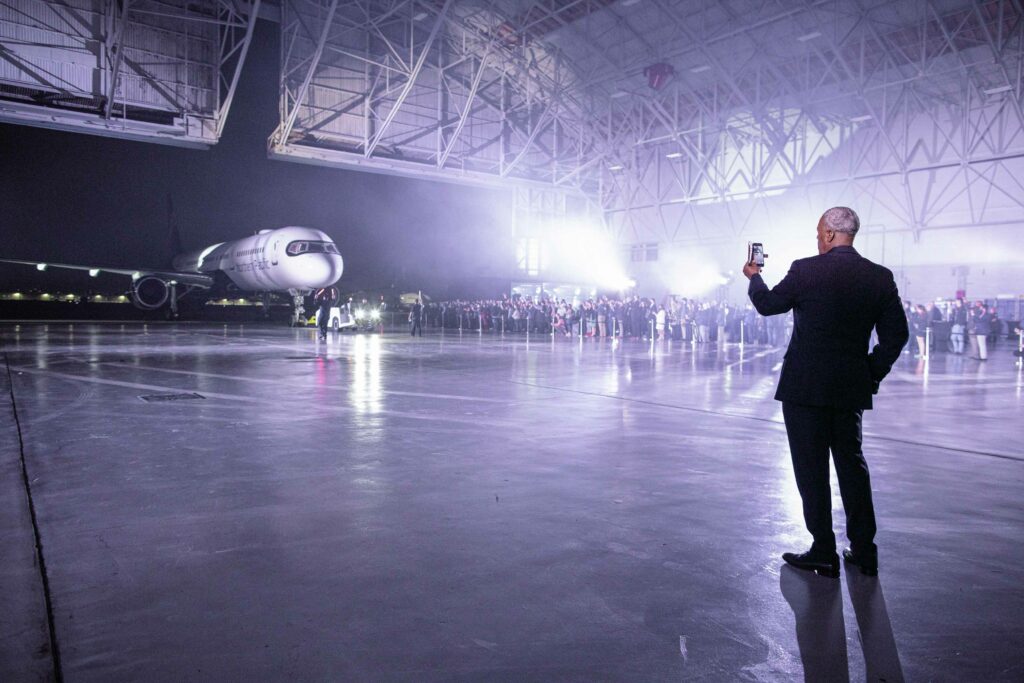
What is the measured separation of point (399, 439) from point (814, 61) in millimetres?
30165

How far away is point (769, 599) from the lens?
285 centimetres

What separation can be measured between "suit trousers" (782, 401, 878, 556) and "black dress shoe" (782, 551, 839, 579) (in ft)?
0.11

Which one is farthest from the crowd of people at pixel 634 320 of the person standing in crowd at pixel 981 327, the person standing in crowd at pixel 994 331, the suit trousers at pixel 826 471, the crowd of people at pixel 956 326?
the suit trousers at pixel 826 471

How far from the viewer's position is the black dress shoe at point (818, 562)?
124 inches

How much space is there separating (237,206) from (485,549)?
1583 inches

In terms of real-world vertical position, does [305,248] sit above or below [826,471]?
above

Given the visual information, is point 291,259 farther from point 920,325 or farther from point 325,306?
point 920,325

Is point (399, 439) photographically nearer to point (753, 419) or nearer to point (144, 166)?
point (753, 419)

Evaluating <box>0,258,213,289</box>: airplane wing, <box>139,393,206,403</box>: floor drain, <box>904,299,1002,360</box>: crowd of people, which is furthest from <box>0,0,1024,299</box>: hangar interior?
<box>139,393,206,403</box>: floor drain

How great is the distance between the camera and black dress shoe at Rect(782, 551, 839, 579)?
3.16 m

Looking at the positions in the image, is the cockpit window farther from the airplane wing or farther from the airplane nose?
the airplane wing

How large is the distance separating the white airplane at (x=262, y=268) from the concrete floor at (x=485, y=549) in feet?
66.6

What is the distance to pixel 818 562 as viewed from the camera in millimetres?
3186

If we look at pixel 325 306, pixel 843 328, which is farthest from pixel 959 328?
pixel 843 328
